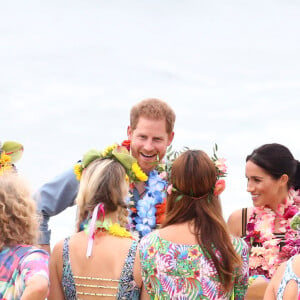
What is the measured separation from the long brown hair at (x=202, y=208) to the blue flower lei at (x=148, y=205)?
109cm

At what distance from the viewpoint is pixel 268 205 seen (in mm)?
5738

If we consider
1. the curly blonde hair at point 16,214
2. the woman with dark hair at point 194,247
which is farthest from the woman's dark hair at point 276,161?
the curly blonde hair at point 16,214

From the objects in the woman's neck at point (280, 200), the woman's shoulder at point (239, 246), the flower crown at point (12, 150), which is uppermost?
the flower crown at point (12, 150)

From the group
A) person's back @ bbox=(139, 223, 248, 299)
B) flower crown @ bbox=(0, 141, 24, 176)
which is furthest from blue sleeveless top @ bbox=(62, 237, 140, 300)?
flower crown @ bbox=(0, 141, 24, 176)

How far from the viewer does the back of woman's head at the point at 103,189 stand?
4.44 m

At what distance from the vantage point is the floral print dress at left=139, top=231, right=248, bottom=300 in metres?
4.14

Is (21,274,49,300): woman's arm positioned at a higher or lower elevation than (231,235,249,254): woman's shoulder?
lower

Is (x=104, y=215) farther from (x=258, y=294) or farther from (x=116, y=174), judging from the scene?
(x=258, y=294)

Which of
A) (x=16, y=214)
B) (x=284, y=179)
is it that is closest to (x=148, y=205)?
(x=284, y=179)

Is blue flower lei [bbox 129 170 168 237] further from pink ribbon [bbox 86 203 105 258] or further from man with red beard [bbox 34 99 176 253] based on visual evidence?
pink ribbon [bbox 86 203 105 258]

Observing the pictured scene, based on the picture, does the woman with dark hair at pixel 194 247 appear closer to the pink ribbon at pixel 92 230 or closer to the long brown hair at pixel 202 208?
the long brown hair at pixel 202 208

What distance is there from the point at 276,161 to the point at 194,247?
5.54 feet

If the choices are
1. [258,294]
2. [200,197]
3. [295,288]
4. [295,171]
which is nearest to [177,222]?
[200,197]

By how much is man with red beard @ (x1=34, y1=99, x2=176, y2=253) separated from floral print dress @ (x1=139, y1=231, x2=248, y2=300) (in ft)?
4.81
